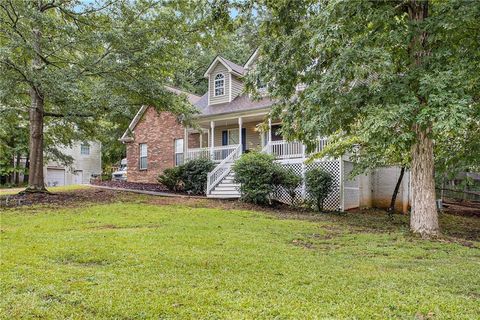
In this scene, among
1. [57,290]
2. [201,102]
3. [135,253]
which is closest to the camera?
[57,290]

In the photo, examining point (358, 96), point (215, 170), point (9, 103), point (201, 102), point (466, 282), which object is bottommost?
point (466, 282)

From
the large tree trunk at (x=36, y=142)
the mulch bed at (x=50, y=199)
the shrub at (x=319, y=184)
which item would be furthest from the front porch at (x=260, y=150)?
the large tree trunk at (x=36, y=142)

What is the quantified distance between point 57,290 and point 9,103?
10.6 metres

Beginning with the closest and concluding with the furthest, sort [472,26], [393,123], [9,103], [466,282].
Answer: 1. [466,282]
2. [393,123]
3. [472,26]
4. [9,103]

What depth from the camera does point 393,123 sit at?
21.9 feet

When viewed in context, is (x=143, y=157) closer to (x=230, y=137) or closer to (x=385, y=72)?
(x=230, y=137)

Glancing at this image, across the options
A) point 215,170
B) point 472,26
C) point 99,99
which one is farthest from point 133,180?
point 472,26

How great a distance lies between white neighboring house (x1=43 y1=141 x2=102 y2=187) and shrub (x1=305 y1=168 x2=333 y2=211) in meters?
23.2

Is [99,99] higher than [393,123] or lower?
higher

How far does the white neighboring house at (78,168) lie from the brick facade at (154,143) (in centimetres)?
1070

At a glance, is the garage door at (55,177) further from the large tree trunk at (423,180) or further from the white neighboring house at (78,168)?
the large tree trunk at (423,180)

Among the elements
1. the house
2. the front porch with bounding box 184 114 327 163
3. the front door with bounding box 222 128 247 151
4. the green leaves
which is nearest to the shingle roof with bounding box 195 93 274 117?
the house

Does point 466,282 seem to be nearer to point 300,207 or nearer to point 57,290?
point 57,290

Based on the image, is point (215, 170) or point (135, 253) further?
point (215, 170)
